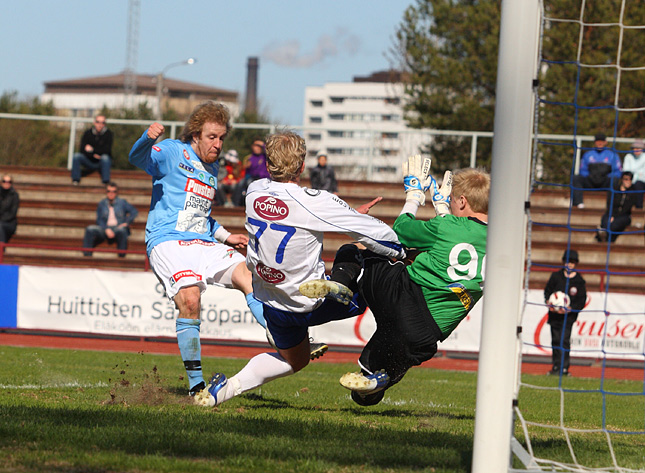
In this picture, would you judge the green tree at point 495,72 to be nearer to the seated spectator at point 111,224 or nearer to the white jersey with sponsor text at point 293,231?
the seated spectator at point 111,224

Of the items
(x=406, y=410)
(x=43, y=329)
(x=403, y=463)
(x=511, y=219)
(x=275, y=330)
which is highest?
(x=511, y=219)

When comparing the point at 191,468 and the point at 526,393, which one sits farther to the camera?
the point at 526,393

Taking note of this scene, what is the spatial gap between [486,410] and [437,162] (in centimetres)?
2553

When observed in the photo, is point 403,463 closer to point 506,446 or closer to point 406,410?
point 506,446

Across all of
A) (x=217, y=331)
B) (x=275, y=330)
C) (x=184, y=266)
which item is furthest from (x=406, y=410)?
(x=217, y=331)

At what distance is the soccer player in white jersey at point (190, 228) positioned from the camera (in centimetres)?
641

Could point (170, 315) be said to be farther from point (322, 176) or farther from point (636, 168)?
point (636, 168)

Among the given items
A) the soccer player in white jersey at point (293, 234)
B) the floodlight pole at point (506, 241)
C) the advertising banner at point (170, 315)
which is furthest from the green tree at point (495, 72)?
the floodlight pole at point (506, 241)

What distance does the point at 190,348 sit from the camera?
635 centimetres

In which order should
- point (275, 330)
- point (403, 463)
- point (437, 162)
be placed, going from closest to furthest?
point (403, 463), point (275, 330), point (437, 162)

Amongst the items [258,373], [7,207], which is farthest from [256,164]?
[258,373]

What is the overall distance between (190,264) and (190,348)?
637mm

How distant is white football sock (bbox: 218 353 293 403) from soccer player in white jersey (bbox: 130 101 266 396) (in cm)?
35

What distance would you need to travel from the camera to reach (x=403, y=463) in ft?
13.9
